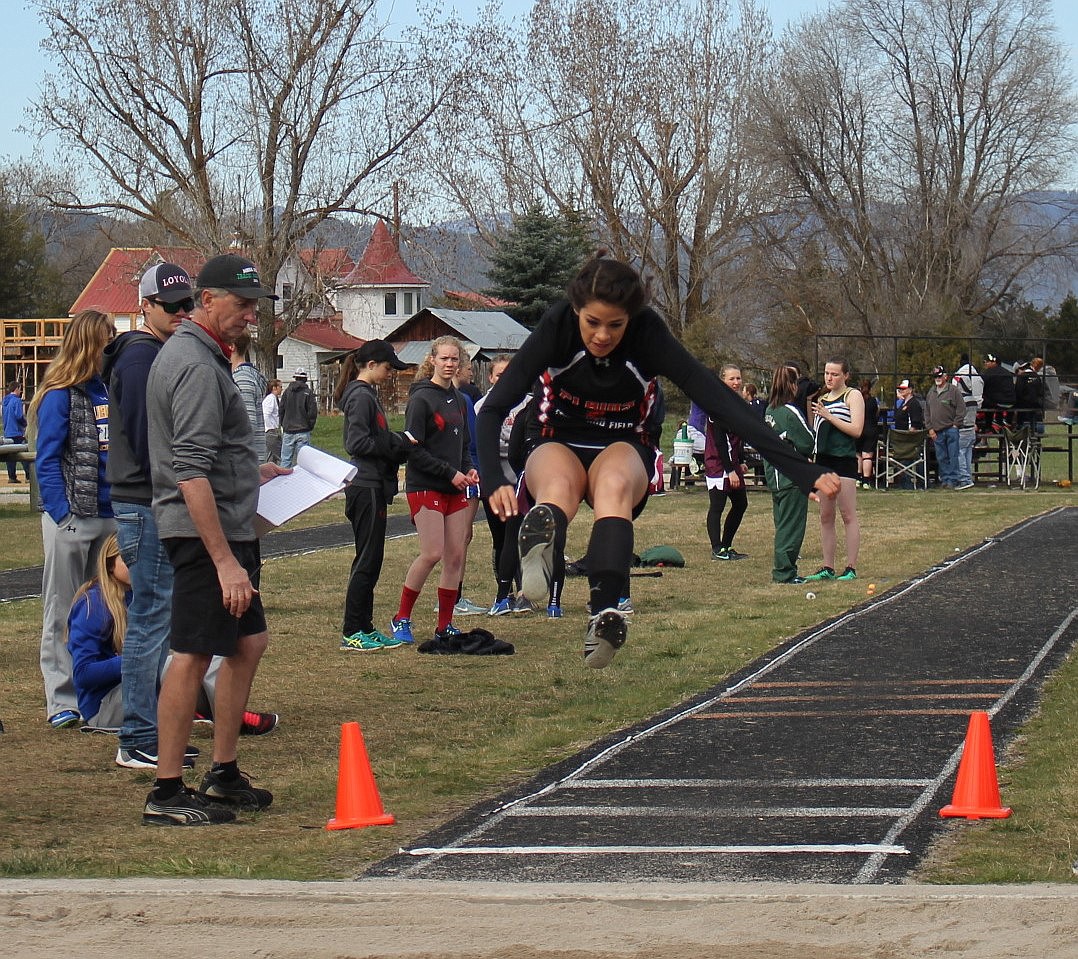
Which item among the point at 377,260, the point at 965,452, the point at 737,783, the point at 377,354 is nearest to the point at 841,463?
the point at 377,354

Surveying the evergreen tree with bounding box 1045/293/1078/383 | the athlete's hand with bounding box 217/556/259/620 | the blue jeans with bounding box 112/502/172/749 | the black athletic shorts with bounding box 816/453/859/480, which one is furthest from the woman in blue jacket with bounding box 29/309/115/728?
the evergreen tree with bounding box 1045/293/1078/383

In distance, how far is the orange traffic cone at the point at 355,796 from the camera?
5.80 metres

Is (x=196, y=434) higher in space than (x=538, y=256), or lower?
lower

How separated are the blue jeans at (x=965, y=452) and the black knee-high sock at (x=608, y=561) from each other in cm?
2239

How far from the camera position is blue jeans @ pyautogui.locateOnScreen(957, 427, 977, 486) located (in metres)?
27.7

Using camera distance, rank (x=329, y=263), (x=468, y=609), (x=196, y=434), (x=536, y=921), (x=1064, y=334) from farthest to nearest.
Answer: (x=1064, y=334)
(x=329, y=263)
(x=468, y=609)
(x=196, y=434)
(x=536, y=921)

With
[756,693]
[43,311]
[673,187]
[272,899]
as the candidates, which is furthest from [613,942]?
[43,311]

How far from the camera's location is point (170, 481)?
590 cm

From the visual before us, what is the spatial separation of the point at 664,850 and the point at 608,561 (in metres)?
1.46

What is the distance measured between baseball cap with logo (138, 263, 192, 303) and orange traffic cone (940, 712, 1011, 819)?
12.5ft

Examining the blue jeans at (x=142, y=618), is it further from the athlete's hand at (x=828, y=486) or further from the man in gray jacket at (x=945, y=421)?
the man in gray jacket at (x=945, y=421)

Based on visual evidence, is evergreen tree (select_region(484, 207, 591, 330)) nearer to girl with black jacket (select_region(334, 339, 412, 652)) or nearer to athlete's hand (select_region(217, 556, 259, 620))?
girl with black jacket (select_region(334, 339, 412, 652))

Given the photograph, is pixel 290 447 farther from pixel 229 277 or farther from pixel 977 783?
pixel 977 783

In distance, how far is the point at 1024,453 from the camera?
27.9m
